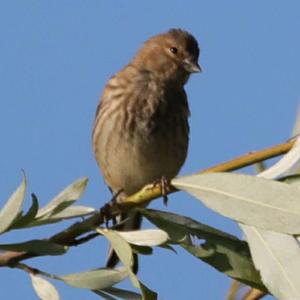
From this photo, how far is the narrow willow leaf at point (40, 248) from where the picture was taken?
2.11 meters

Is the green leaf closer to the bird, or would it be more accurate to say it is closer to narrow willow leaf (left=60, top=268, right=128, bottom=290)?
narrow willow leaf (left=60, top=268, right=128, bottom=290)

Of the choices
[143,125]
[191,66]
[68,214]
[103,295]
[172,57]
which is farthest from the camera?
[172,57]

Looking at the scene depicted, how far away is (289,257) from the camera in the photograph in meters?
2.08

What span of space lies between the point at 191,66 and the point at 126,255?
3516mm

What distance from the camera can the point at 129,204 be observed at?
7.35 feet

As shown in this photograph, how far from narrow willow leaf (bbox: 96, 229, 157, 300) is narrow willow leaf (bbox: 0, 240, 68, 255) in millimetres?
121

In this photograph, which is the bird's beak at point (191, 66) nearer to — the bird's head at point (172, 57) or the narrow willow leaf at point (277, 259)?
the bird's head at point (172, 57)

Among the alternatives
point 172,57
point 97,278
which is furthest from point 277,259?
point 172,57

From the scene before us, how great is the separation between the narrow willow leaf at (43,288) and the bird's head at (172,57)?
342cm

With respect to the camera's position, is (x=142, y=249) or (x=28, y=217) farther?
(x=142, y=249)

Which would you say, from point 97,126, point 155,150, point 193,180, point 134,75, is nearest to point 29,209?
point 193,180

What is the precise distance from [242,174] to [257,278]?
246 mm

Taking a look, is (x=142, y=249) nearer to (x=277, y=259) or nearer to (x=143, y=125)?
(x=277, y=259)

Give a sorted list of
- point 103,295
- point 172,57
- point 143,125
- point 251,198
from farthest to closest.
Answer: point 172,57, point 143,125, point 103,295, point 251,198
